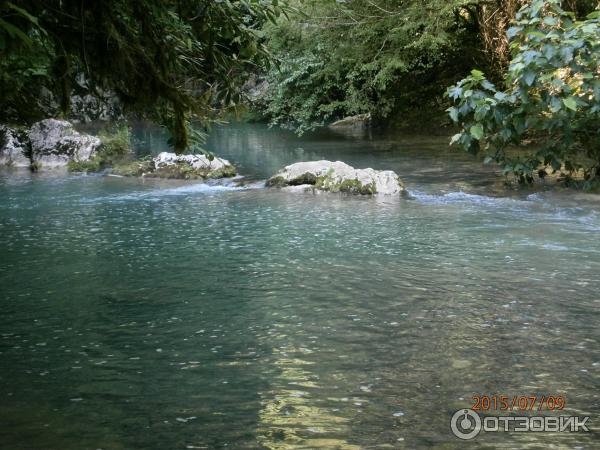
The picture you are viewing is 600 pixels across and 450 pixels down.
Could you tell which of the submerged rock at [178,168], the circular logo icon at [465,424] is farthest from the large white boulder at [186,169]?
the circular logo icon at [465,424]

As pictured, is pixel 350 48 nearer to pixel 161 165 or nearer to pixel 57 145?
pixel 161 165

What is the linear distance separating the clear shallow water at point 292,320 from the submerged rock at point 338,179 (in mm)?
1250

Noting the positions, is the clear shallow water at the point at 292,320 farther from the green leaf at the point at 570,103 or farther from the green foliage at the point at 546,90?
the green leaf at the point at 570,103

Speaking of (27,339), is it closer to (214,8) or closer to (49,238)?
(214,8)

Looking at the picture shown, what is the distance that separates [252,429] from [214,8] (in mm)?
3350

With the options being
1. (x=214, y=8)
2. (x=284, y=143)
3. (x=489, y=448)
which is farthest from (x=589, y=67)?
(x=284, y=143)

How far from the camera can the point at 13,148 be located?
21.6m

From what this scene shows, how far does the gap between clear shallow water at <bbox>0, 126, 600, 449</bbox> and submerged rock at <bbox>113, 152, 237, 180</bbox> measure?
15.3 ft

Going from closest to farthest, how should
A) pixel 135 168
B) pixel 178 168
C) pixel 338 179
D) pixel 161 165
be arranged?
pixel 338 179 → pixel 178 168 → pixel 161 165 → pixel 135 168

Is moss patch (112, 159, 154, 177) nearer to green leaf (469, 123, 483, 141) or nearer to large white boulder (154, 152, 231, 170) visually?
large white boulder (154, 152, 231, 170)

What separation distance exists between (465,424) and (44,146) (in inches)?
764

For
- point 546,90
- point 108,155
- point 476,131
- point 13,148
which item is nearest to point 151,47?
point 476,131

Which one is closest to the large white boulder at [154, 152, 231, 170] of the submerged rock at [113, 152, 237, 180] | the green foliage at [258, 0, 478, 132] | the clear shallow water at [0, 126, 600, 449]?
the submerged rock at [113, 152, 237, 180]

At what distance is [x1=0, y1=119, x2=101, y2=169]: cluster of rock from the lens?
2136cm
